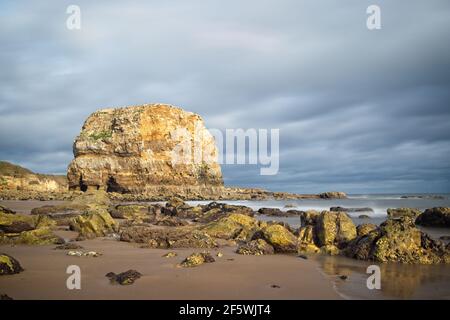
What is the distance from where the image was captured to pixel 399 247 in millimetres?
7570

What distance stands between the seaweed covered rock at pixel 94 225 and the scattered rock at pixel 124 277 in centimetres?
562

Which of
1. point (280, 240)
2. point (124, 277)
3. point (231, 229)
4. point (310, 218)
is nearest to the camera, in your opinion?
point (124, 277)

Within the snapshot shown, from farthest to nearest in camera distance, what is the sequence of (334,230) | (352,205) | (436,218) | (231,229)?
(352,205) → (436,218) → (231,229) → (334,230)

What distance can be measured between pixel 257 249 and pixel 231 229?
3.29 metres

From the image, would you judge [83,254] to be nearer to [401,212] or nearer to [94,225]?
[94,225]

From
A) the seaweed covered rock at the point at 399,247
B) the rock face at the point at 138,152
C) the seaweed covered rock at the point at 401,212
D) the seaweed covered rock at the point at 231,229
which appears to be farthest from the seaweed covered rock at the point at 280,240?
the rock face at the point at 138,152

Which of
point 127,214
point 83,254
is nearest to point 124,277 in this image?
point 83,254

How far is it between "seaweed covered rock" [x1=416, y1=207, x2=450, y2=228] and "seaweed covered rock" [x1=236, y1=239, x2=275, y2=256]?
35.0 ft

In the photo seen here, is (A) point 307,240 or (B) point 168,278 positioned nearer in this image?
(B) point 168,278

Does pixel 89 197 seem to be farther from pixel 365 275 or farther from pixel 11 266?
pixel 365 275

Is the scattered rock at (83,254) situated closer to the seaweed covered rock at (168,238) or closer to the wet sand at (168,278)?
the wet sand at (168,278)

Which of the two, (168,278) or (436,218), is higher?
(168,278)
